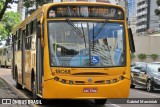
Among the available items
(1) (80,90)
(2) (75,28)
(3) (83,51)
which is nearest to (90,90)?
(1) (80,90)

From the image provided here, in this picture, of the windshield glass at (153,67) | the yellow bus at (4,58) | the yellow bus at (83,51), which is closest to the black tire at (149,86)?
the windshield glass at (153,67)

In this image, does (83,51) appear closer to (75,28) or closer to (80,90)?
(75,28)

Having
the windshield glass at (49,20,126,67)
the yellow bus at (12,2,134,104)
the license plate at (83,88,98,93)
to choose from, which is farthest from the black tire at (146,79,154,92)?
the license plate at (83,88,98,93)

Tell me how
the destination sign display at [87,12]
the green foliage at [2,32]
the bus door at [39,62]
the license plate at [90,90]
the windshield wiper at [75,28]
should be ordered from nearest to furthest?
1. the license plate at [90,90]
2. the windshield wiper at [75,28]
3. the destination sign display at [87,12]
4. the bus door at [39,62]
5. the green foliage at [2,32]

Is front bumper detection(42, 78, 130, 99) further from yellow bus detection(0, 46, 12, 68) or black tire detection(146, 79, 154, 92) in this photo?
yellow bus detection(0, 46, 12, 68)

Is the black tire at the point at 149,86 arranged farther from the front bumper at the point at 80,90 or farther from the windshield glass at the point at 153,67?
the front bumper at the point at 80,90

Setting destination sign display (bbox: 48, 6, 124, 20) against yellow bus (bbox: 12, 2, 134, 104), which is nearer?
yellow bus (bbox: 12, 2, 134, 104)

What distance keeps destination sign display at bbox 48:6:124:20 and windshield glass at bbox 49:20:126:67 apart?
23 cm

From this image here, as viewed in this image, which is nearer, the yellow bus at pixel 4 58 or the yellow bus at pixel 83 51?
the yellow bus at pixel 83 51

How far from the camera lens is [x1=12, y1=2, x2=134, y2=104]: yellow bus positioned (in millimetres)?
12227

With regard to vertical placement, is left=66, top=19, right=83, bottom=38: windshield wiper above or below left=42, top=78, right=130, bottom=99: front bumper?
above

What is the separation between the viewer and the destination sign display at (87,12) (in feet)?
41.8

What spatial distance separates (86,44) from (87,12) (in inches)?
39.4

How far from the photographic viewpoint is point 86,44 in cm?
1255
